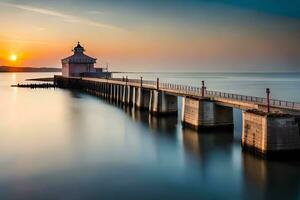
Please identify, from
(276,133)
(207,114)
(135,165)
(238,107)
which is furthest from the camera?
(207,114)

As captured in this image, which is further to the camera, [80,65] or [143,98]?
[80,65]

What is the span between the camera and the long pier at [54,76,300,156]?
20.8m

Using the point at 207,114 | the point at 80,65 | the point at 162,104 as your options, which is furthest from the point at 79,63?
the point at 207,114

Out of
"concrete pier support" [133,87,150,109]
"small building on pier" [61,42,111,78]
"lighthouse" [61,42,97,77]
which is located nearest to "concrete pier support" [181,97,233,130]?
"concrete pier support" [133,87,150,109]

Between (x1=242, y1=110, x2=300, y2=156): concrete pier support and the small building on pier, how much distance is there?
68.0 meters

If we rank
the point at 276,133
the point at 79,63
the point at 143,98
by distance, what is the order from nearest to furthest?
the point at 276,133 < the point at 143,98 < the point at 79,63

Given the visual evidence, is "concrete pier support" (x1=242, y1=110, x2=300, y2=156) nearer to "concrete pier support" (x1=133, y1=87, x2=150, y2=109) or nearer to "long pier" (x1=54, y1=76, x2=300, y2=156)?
"long pier" (x1=54, y1=76, x2=300, y2=156)

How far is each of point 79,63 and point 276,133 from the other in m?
73.0

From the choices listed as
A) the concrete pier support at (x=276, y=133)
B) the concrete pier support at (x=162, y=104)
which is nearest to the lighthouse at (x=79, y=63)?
the concrete pier support at (x=162, y=104)

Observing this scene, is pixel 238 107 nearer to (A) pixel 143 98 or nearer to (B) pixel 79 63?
(A) pixel 143 98

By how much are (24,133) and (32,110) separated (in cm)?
1917

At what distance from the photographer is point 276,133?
20.8 meters

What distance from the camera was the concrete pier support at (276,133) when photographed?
20625 millimetres

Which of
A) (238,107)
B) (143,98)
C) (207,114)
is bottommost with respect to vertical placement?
→ (207,114)
